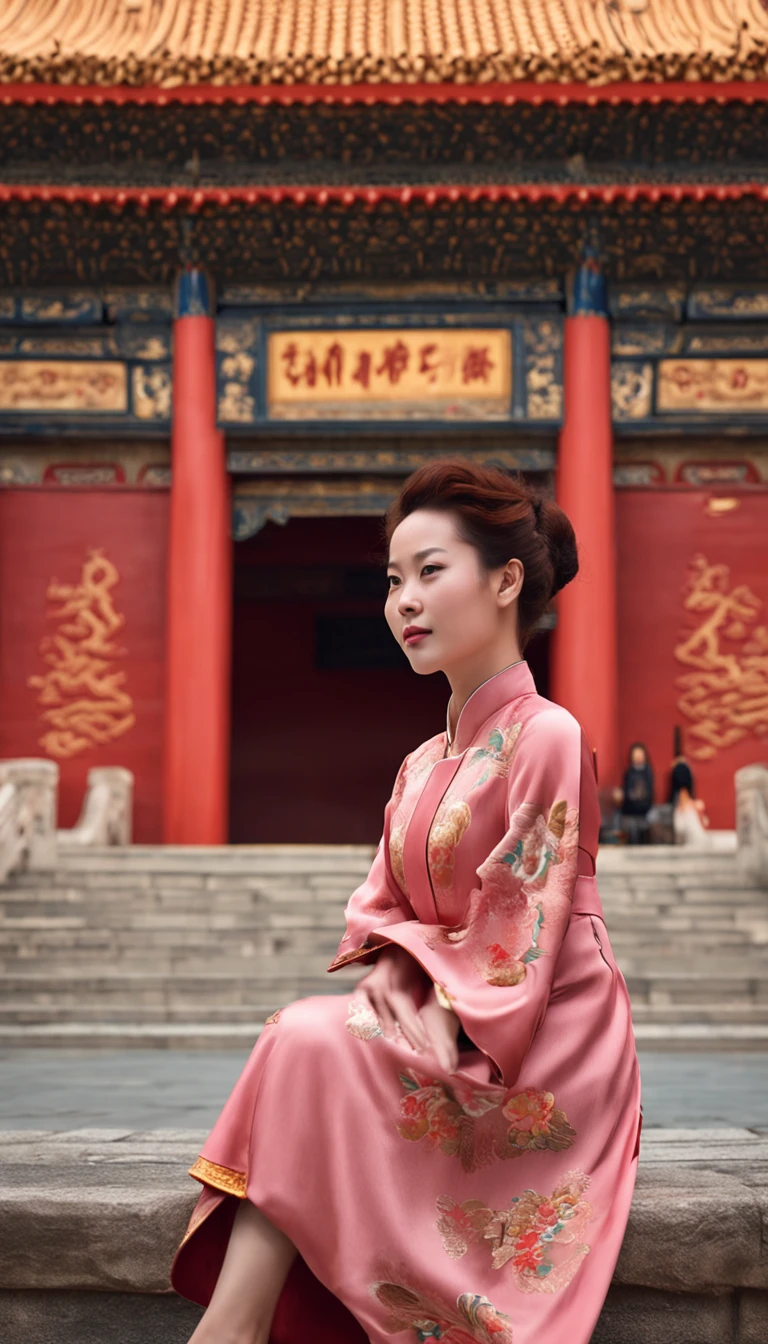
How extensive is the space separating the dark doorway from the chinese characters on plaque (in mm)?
3654

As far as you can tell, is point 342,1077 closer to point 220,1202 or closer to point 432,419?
point 220,1202

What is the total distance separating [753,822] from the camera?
922cm

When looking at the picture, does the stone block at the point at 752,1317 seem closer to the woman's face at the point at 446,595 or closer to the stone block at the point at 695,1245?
the stone block at the point at 695,1245

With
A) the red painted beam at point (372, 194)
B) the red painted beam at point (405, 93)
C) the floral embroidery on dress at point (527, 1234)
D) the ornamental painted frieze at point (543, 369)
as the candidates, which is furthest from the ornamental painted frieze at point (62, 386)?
the floral embroidery on dress at point (527, 1234)

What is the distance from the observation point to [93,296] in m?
11.9

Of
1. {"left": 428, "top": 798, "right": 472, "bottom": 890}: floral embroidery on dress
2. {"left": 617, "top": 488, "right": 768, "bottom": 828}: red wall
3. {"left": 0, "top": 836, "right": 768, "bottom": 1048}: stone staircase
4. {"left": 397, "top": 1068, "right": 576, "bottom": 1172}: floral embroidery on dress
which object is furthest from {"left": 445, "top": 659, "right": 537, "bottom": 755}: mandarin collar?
{"left": 617, "top": 488, "right": 768, "bottom": 828}: red wall

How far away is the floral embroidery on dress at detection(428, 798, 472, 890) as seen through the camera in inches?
78.9

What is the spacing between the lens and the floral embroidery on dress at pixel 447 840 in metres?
2.00

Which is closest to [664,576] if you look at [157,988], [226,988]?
[226,988]

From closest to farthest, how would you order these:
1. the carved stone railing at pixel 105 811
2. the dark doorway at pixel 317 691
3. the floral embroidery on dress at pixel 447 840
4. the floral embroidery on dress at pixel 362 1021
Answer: the floral embroidery on dress at pixel 362 1021 → the floral embroidery on dress at pixel 447 840 → the carved stone railing at pixel 105 811 → the dark doorway at pixel 317 691

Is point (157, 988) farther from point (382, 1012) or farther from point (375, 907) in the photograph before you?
point (382, 1012)

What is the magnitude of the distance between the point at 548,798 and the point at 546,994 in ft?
0.86

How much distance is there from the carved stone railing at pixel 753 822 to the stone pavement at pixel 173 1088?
94.2 inches

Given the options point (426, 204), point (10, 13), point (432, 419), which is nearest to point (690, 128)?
point (426, 204)
